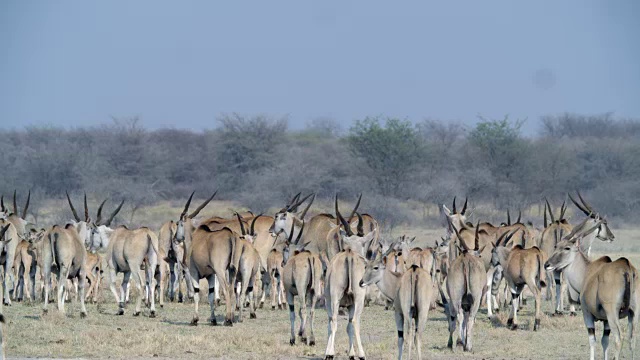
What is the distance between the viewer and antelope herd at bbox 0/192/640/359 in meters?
13.9

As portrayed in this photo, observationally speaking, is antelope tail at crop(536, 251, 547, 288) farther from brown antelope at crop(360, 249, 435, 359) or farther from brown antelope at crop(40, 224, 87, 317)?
brown antelope at crop(40, 224, 87, 317)

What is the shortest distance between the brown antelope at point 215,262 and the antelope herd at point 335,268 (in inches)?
0.9

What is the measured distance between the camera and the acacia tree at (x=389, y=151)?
59.1 m

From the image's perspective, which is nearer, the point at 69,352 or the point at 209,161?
the point at 69,352

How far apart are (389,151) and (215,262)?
43153 mm

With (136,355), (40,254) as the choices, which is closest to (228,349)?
(136,355)

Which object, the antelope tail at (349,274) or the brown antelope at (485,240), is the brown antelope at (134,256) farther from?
the antelope tail at (349,274)

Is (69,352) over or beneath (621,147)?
beneath

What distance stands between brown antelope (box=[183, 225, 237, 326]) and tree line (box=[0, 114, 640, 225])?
89.8ft

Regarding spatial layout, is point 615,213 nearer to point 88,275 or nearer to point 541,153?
point 541,153

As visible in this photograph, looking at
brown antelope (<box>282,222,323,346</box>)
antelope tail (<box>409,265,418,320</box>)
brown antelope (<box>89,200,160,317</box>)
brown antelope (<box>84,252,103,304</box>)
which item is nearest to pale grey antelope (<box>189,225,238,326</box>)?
brown antelope (<box>89,200,160,317</box>)

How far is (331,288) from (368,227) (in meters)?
6.67

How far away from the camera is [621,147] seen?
224ft

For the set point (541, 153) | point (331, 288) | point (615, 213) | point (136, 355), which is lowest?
point (136, 355)
